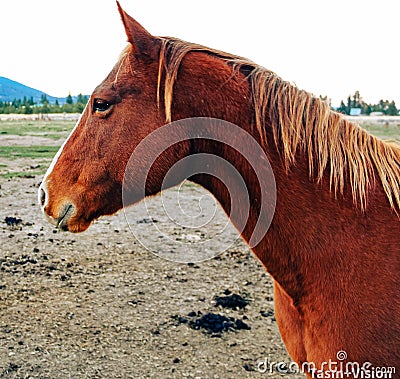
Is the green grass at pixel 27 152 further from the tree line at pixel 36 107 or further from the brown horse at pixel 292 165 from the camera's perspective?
the tree line at pixel 36 107

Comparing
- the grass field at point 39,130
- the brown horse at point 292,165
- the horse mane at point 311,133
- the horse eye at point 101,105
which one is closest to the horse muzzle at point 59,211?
the brown horse at point 292,165

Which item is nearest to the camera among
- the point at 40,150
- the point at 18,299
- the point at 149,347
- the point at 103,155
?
the point at 103,155

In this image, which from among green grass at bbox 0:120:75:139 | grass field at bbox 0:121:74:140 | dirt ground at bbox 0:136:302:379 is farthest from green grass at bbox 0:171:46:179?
green grass at bbox 0:120:75:139

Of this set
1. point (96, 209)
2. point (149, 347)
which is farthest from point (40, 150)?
point (96, 209)

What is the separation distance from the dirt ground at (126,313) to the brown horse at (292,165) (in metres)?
2.36

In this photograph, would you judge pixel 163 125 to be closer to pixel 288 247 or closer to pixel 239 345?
pixel 288 247

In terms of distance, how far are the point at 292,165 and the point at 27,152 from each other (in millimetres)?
18447

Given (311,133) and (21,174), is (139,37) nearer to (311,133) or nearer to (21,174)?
(311,133)

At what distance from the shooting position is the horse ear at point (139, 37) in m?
1.89

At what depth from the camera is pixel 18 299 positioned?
5211 millimetres

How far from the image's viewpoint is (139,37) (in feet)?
6.27

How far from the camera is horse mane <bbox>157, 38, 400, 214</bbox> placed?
1872 millimetres

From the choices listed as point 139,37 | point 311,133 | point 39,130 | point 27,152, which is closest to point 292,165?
point 311,133

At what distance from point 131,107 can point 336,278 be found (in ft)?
3.69
